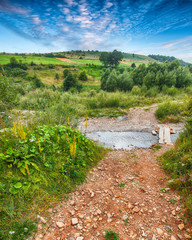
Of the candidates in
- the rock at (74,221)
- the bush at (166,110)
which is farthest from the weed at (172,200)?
the bush at (166,110)

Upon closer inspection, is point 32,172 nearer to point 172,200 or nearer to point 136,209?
point 136,209

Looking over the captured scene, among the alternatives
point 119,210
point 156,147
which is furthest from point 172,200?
point 156,147

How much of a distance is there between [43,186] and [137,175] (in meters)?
2.74

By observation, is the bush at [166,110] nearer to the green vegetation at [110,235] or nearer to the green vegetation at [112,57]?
the green vegetation at [110,235]

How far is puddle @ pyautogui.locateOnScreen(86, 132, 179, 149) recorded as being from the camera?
6663mm

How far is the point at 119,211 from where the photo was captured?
2504mm

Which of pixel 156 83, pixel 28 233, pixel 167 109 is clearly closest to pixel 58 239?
pixel 28 233

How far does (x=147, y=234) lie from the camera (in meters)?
2.06

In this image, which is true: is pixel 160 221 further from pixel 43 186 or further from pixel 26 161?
pixel 26 161

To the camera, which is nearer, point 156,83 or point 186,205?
point 186,205

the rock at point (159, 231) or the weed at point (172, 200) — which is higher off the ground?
the weed at point (172, 200)

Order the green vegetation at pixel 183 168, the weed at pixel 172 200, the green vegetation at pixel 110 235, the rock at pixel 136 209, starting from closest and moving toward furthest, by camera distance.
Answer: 1. the green vegetation at pixel 110 235
2. the rock at pixel 136 209
3. the weed at pixel 172 200
4. the green vegetation at pixel 183 168

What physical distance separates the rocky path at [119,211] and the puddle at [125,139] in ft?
9.27

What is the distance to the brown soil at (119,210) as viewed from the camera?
206cm
